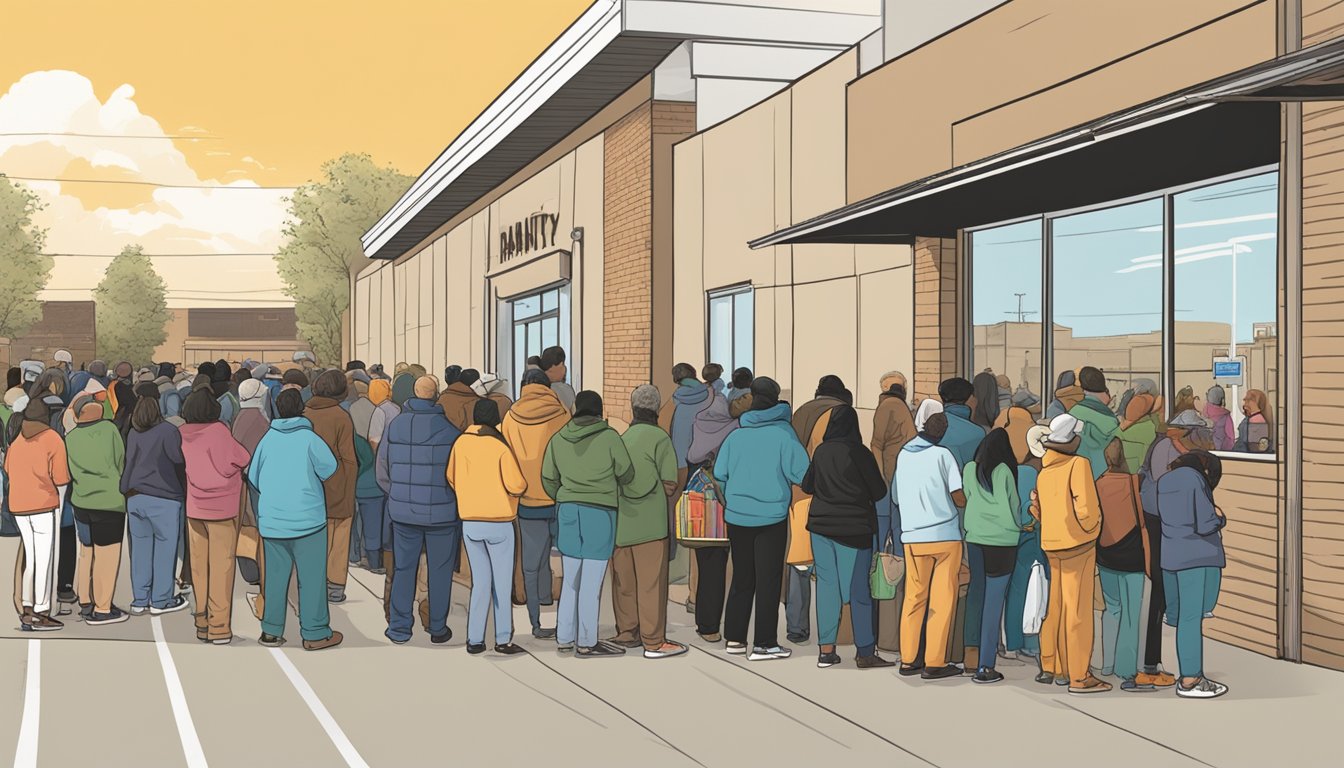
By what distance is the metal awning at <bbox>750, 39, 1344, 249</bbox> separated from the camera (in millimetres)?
8188

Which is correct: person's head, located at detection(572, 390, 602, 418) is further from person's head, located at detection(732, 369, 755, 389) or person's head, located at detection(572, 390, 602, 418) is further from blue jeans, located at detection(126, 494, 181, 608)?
blue jeans, located at detection(126, 494, 181, 608)

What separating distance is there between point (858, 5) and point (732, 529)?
49.7 feet

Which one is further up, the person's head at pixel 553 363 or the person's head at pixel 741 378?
the person's head at pixel 553 363

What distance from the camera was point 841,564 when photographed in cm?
1030

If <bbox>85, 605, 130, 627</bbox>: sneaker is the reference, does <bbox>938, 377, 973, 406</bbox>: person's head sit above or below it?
above

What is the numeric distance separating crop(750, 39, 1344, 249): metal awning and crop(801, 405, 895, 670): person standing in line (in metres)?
2.57

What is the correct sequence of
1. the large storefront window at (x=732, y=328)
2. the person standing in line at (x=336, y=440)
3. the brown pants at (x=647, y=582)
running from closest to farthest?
the brown pants at (x=647, y=582) < the person standing in line at (x=336, y=440) < the large storefront window at (x=732, y=328)

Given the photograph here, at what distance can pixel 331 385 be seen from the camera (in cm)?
1259

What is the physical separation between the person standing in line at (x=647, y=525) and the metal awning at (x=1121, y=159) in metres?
3.32

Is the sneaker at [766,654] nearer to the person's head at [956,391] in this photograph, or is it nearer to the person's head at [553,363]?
the person's head at [956,391]

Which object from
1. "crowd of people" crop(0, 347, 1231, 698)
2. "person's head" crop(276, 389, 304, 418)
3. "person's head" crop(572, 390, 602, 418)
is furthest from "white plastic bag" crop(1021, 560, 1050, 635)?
"person's head" crop(276, 389, 304, 418)

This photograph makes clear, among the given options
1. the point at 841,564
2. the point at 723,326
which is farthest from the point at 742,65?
the point at 841,564

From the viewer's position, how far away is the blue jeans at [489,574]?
1083cm

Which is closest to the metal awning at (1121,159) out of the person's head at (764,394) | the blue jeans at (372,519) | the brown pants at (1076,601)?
the person's head at (764,394)
